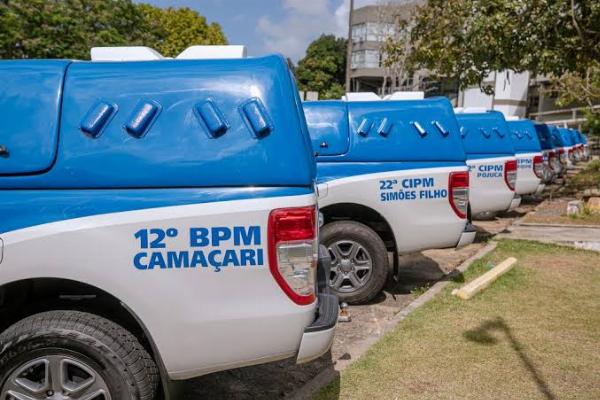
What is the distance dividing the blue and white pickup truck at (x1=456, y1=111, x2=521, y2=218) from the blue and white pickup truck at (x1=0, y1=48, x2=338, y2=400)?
259 inches

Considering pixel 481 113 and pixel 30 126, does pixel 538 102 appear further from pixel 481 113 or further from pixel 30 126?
pixel 30 126

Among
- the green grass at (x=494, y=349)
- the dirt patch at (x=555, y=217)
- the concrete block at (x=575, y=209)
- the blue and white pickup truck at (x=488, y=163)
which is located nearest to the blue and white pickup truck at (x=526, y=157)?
the dirt patch at (x=555, y=217)

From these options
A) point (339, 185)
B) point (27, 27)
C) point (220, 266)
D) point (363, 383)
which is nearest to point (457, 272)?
point (339, 185)

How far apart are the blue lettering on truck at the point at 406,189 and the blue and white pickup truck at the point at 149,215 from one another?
8.64ft

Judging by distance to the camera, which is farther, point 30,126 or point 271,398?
point 271,398

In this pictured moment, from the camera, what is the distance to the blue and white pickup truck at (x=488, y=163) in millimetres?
8414

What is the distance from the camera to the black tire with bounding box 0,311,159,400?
7.75 feet

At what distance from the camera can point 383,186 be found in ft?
16.4

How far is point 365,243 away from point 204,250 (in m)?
2.85

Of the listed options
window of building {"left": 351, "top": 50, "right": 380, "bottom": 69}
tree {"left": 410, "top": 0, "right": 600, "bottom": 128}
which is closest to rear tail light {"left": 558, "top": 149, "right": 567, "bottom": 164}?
tree {"left": 410, "top": 0, "right": 600, "bottom": 128}

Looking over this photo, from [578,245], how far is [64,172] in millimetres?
7382

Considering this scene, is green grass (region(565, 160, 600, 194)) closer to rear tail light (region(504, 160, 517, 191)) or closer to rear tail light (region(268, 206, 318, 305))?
rear tail light (region(504, 160, 517, 191))

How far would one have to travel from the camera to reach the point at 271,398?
340 centimetres

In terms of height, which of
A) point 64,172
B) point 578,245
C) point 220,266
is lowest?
point 578,245
